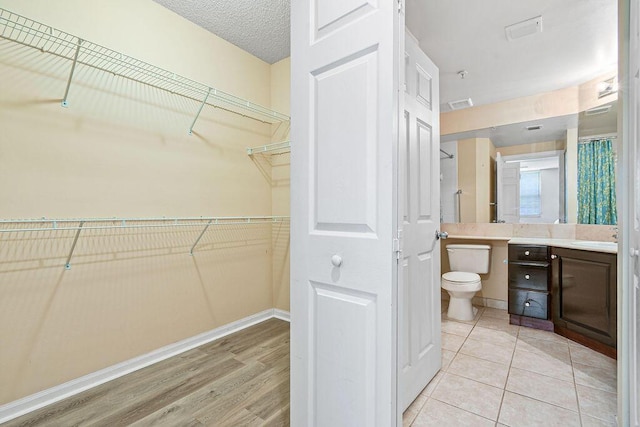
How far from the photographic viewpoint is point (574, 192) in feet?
9.67

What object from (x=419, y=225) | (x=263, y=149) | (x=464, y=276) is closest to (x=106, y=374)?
(x=263, y=149)

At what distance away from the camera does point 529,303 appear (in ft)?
9.08

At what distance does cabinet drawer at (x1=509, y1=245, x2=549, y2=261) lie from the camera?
8.93ft

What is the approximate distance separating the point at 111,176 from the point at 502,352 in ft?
10.3

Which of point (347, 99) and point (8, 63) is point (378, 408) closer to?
point (347, 99)

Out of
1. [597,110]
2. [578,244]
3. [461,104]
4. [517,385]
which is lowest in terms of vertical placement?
[517,385]

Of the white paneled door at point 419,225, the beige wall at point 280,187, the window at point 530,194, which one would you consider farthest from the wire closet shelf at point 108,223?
the window at point 530,194

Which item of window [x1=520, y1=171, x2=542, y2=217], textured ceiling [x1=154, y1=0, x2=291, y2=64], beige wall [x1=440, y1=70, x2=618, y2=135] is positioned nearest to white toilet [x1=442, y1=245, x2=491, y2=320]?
window [x1=520, y1=171, x2=542, y2=217]

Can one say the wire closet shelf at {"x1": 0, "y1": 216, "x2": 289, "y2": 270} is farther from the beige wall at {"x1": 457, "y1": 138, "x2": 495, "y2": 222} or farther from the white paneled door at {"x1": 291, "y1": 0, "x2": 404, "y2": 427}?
the beige wall at {"x1": 457, "y1": 138, "x2": 495, "y2": 222}

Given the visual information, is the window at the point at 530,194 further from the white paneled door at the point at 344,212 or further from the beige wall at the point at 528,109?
the white paneled door at the point at 344,212

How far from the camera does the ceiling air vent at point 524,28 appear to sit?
203 centimetres

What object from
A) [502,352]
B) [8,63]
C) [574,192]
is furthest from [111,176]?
[574,192]

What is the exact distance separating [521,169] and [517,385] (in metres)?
2.39

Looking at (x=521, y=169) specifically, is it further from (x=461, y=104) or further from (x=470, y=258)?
(x=470, y=258)
